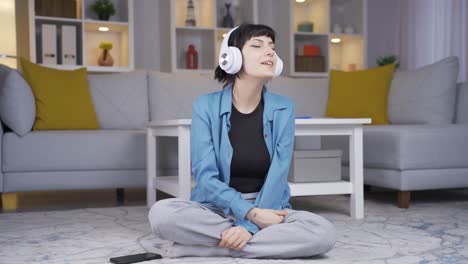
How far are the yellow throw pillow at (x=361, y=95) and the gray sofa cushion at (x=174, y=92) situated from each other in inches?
31.5

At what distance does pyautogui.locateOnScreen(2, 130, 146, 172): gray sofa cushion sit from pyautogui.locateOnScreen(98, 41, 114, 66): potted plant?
175 cm

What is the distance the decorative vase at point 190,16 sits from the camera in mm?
5117

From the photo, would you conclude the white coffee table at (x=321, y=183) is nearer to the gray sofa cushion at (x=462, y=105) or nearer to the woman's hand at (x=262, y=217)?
the woman's hand at (x=262, y=217)

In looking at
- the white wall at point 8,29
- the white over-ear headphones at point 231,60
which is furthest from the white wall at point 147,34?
the white over-ear headphones at point 231,60

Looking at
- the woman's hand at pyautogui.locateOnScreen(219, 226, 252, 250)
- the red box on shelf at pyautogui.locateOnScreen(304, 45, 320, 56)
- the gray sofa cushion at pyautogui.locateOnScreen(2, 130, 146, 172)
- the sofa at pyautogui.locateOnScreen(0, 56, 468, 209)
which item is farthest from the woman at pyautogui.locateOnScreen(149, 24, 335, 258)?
the red box on shelf at pyautogui.locateOnScreen(304, 45, 320, 56)

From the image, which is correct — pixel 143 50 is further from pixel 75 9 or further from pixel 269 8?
pixel 269 8

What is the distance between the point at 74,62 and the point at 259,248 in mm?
3424

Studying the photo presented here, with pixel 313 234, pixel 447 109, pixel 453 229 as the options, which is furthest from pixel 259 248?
pixel 447 109

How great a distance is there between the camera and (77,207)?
3086 millimetres

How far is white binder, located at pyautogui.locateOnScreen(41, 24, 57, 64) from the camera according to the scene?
15.4ft

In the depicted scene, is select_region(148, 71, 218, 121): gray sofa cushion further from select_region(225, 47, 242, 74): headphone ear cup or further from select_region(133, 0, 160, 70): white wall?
select_region(225, 47, 242, 74): headphone ear cup

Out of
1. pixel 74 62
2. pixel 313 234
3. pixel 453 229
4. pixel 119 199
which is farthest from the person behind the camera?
pixel 74 62


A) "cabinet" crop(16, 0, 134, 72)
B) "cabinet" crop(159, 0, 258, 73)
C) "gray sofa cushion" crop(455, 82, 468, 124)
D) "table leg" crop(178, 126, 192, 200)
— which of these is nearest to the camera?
"table leg" crop(178, 126, 192, 200)

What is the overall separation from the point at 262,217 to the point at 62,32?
351 centimetres
